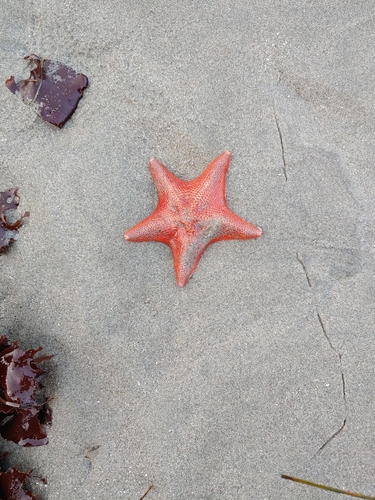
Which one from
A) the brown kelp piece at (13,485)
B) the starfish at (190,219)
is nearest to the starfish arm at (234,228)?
the starfish at (190,219)

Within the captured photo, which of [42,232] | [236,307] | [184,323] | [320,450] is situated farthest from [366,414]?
[42,232]

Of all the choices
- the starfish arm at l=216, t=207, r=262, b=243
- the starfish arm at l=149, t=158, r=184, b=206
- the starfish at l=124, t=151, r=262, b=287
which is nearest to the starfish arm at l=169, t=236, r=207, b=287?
A: the starfish at l=124, t=151, r=262, b=287

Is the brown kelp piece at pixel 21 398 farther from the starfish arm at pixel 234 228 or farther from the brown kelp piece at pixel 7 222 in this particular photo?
the starfish arm at pixel 234 228

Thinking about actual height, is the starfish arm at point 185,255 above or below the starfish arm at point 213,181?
below

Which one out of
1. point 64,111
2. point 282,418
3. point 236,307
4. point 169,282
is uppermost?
point 64,111

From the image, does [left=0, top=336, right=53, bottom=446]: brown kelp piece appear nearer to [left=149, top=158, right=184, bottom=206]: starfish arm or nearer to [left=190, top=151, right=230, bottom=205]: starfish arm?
[left=149, top=158, right=184, bottom=206]: starfish arm

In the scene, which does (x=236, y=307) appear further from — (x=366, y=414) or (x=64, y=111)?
(x=64, y=111)

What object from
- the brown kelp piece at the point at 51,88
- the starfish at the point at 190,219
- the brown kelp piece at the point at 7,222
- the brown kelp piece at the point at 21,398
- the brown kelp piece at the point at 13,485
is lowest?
the brown kelp piece at the point at 13,485
